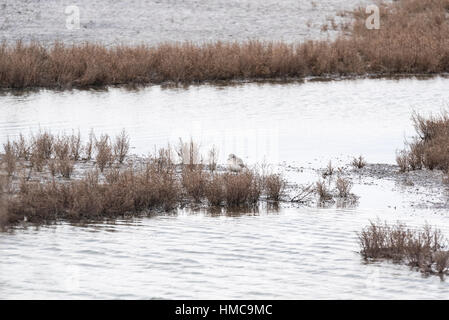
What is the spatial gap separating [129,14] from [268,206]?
2450 cm

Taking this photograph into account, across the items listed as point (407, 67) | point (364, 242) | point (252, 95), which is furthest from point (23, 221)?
point (407, 67)

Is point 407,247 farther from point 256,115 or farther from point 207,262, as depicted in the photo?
point 256,115

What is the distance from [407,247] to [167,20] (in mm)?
26541

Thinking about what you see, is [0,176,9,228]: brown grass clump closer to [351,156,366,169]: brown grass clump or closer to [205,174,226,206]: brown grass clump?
[205,174,226,206]: brown grass clump

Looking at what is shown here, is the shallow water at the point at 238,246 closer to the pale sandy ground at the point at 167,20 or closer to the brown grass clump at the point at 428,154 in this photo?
the brown grass clump at the point at 428,154

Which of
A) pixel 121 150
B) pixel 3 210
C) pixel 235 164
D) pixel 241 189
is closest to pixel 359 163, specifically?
pixel 235 164

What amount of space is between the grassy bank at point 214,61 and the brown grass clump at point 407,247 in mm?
16567

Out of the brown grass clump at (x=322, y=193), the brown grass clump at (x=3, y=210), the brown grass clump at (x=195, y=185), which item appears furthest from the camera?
the brown grass clump at (x=322, y=193)

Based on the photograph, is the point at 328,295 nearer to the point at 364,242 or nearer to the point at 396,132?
the point at 364,242

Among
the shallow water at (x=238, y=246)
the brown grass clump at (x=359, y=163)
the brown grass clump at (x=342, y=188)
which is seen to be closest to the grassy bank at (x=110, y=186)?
the shallow water at (x=238, y=246)

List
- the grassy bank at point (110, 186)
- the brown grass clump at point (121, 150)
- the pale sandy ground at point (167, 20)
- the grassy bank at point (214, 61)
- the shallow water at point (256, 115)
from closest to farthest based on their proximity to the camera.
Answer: the grassy bank at point (110, 186)
the brown grass clump at point (121, 150)
the shallow water at point (256, 115)
the grassy bank at point (214, 61)
the pale sandy ground at point (167, 20)

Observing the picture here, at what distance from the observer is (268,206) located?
1138 centimetres

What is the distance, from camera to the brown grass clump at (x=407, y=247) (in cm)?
857

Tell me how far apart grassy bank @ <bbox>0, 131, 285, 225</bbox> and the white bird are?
165 millimetres
